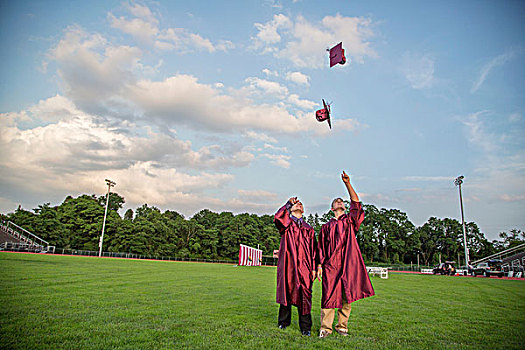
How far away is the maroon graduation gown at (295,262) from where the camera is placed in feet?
17.3

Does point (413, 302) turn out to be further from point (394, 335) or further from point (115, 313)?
point (115, 313)

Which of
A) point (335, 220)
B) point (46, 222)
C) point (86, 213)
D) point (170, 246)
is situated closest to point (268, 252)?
Answer: point (170, 246)

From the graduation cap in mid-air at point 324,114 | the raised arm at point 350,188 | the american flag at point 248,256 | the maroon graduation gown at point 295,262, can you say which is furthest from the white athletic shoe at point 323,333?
the american flag at point 248,256

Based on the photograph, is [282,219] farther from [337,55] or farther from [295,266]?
[337,55]

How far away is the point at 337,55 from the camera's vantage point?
10.7m

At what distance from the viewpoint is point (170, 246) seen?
196ft

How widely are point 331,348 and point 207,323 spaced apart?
211 cm

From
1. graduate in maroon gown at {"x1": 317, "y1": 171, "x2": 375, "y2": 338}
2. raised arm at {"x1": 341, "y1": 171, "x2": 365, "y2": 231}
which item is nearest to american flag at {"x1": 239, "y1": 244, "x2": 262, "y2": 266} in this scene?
graduate in maroon gown at {"x1": 317, "y1": 171, "x2": 375, "y2": 338}

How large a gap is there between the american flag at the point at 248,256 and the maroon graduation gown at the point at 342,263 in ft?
95.9

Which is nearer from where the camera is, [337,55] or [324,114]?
[337,55]

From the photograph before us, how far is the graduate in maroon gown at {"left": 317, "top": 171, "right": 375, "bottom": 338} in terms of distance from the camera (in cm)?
509

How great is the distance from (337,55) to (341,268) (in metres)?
7.74

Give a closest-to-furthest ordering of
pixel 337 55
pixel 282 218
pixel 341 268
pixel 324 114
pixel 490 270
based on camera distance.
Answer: pixel 341 268 < pixel 282 218 < pixel 337 55 < pixel 324 114 < pixel 490 270

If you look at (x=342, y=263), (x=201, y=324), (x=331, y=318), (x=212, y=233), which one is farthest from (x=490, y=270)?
(x=212, y=233)
